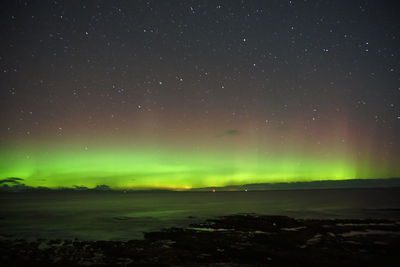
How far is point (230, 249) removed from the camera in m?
23.4

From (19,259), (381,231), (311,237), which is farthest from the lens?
(381,231)

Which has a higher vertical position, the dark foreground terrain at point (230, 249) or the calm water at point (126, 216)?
the dark foreground terrain at point (230, 249)

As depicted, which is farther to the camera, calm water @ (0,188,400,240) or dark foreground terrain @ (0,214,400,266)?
calm water @ (0,188,400,240)

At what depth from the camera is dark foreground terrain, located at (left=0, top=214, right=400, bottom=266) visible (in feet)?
65.9

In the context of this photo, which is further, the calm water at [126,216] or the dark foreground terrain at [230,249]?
the calm water at [126,216]

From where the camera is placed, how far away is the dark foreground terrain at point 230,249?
65.9 feet

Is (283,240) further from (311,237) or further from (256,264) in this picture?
(256,264)

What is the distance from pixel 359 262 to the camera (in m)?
19.6

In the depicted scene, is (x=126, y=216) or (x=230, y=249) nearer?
(x=230, y=249)

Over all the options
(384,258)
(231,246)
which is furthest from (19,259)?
(384,258)

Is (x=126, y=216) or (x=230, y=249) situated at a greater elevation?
(x=230, y=249)

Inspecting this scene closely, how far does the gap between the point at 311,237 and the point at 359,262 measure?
8671 millimetres

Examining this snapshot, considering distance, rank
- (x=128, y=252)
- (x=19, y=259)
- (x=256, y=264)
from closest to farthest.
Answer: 1. (x=256, y=264)
2. (x=19, y=259)
3. (x=128, y=252)

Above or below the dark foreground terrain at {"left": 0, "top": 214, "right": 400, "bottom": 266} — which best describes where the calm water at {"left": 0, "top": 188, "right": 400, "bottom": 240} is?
below
